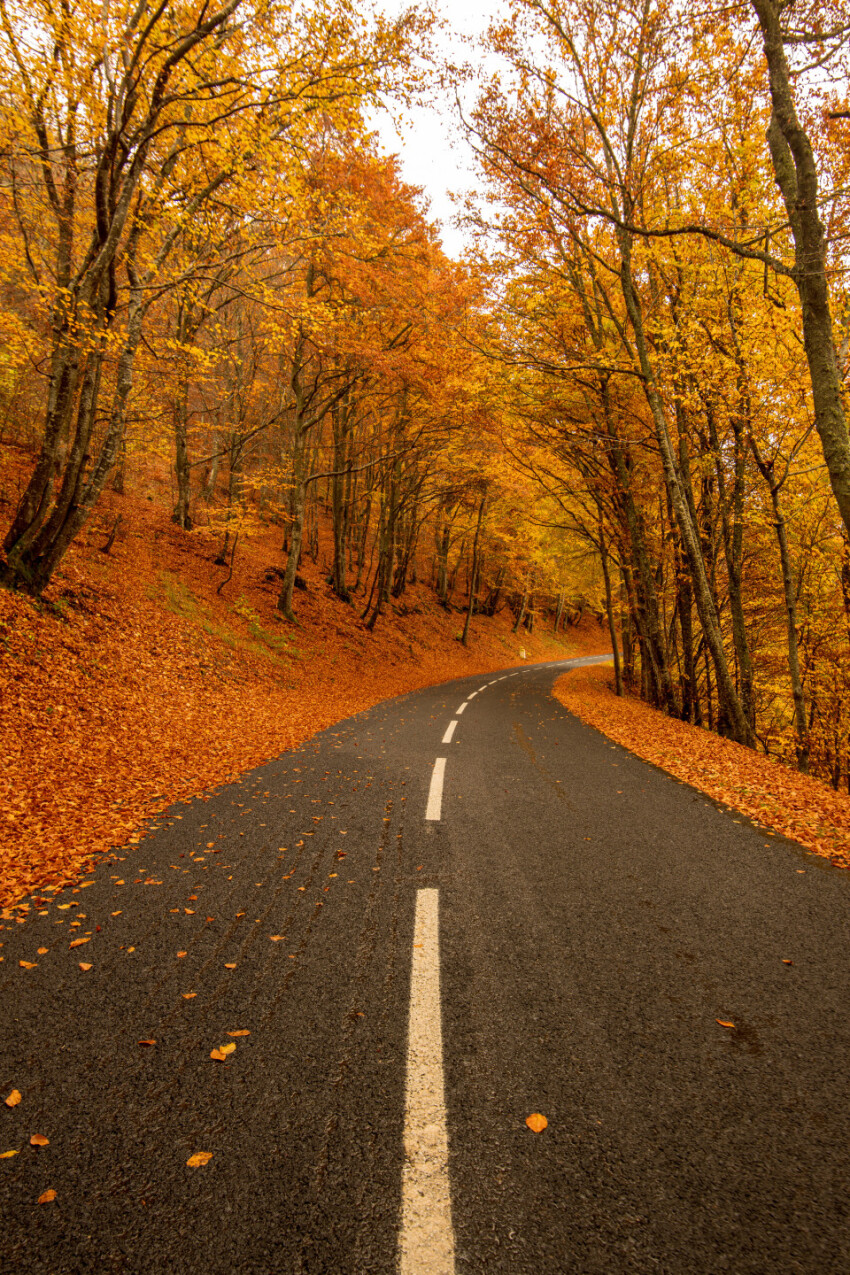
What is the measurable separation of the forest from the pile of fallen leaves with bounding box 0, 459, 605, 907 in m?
1.14

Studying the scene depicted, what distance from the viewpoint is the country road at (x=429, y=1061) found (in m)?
1.63

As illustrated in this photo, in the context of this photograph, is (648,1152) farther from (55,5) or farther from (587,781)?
(55,5)

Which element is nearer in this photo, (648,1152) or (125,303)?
(648,1152)

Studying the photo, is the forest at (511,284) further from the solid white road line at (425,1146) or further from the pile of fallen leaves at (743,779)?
the solid white road line at (425,1146)

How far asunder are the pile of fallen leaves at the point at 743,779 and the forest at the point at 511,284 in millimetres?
2255

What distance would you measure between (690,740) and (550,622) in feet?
137

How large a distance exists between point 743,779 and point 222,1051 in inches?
272

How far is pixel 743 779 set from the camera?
22.7 feet

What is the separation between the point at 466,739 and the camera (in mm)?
8898

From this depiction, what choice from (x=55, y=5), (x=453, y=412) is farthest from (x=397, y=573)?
(x=55, y=5)

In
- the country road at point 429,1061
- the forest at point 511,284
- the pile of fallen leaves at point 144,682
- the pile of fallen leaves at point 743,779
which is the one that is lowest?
the pile of fallen leaves at point 743,779

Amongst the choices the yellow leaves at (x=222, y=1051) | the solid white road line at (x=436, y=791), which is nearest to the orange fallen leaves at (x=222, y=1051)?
the yellow leaves at (x=222, y=1051)

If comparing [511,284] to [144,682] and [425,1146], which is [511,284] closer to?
[144,682]

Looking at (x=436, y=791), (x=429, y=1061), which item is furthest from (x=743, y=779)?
(x=429, y=1061)
